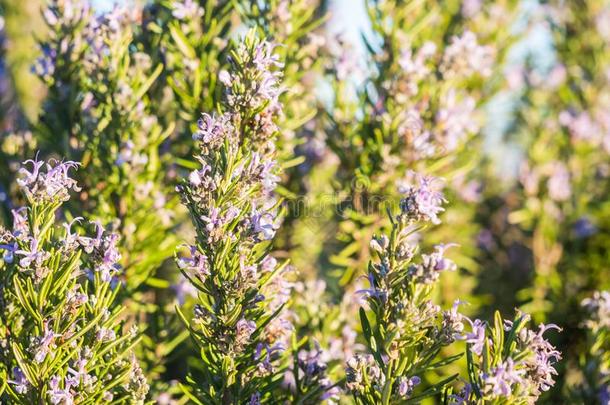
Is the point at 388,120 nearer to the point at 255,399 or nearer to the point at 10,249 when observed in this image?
the point at 255,399

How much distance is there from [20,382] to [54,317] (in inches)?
5.2

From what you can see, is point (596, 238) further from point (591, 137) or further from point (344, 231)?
point (344, 231)

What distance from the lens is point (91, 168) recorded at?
1.62m

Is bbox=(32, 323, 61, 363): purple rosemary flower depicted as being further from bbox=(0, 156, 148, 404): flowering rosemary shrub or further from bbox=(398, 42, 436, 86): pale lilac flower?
bbox=(398, 42, 436, 86): pale lilac flower

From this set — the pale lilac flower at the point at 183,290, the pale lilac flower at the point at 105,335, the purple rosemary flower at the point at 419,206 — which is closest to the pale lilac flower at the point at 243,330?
the pale lilac flower at the point at 105,335

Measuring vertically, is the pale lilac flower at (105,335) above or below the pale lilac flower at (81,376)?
above

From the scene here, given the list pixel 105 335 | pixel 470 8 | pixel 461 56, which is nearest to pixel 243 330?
pixel 105 335

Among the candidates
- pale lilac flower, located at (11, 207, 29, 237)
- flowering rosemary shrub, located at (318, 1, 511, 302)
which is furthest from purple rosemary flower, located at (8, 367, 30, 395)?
flowering rosemary shrub, located at (318, 1, 511, 302)

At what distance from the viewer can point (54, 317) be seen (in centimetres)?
106

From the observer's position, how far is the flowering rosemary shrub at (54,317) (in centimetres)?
104

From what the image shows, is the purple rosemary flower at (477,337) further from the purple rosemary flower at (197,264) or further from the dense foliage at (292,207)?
the purple rosemary flower at (197,264)

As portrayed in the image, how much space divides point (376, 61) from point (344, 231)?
0.57 meters

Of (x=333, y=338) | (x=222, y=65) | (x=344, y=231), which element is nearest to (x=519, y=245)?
(x=344, y=231)

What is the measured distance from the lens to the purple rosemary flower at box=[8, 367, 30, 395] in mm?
1044
